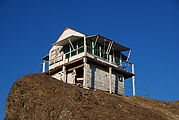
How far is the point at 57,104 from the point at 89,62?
1279 centimetres

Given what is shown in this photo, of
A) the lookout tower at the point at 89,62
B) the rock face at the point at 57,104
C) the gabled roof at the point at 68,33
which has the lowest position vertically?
the rock face at the point at 57,104

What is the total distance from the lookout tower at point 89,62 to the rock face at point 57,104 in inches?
321

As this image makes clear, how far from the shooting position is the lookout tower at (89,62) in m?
32.1

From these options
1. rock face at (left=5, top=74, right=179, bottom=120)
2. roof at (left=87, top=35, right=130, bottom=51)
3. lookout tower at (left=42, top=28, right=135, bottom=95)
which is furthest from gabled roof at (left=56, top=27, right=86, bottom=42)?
rock face at (left=5, top=74, right=179, bottom=120)

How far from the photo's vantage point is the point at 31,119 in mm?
20922

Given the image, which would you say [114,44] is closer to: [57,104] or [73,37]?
[73,37]

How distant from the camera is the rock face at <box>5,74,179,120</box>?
18.8m

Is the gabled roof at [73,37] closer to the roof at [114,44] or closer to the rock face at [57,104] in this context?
the roof at [114,44]

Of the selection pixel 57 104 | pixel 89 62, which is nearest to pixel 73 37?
pixel 89 62

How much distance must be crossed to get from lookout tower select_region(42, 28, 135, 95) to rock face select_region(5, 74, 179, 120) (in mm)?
8143

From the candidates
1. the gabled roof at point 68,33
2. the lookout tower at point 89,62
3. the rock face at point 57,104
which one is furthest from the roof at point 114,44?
the rock face at point 57,104

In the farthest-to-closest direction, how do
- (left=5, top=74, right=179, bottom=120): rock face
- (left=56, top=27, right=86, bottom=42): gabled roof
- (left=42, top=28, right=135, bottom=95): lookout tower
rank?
(left=56, top=27, right=86, bottom=42): gabled roof
(left=42, top=28, right=135, bottom=95): lookout tower
(left=5, top=74, right=179, bottom=120): rock face

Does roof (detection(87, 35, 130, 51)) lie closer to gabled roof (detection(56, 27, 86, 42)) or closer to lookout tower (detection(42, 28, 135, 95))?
lookout tower (detection(42, 28, 135, 95))

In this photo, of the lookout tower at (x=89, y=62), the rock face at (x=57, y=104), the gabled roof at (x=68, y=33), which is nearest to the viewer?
the rock face at (x=57, y=104)
